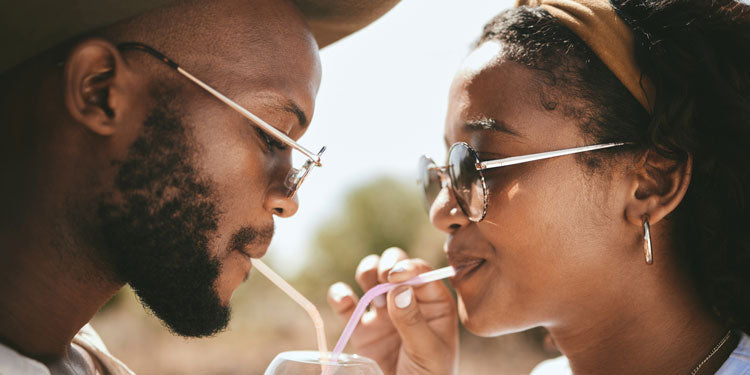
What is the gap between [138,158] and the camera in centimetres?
195

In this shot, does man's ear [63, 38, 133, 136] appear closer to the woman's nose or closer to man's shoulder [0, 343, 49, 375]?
man's shoulder [0, 343, 49, 375]

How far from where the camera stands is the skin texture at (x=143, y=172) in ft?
6.14

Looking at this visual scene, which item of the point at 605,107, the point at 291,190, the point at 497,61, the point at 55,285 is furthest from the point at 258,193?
the point at 605,107

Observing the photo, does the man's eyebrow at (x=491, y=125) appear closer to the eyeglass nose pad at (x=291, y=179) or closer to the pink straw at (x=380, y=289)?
the pink straw at (x=380, y=289)

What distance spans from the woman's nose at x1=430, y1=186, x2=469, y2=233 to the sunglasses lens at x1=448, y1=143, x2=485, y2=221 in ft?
0.24

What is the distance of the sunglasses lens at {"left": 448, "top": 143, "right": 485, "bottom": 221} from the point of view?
2225 millimetres

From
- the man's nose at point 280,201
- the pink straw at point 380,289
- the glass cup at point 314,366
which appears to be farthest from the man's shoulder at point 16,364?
the pink straw at point 380,289

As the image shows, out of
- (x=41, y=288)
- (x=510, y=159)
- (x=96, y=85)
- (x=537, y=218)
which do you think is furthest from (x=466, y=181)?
(x=41, y=288)

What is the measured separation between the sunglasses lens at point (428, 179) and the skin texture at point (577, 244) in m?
0.43

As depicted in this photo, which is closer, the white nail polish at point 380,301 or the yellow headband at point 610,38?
the yellow headband at point 610,38

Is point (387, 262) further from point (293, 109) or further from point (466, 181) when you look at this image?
point (293, 109)

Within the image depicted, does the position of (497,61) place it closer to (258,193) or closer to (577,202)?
(577,202)

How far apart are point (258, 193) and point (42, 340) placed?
843 mm

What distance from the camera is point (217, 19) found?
2.08 meters
